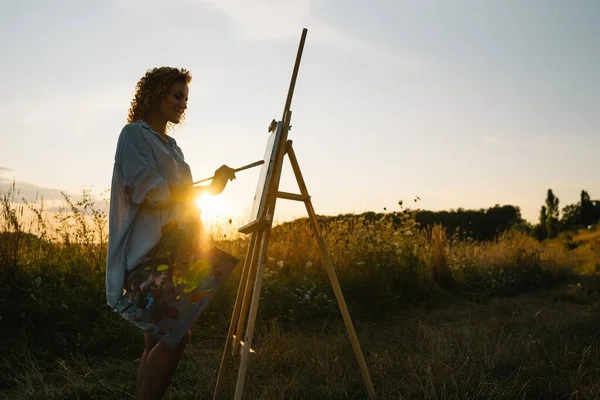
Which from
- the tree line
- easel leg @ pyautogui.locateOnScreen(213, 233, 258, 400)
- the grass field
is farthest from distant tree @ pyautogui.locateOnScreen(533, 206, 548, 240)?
easel leg @ pyautogui.locateOnScreen(213, 233, 258, 400)

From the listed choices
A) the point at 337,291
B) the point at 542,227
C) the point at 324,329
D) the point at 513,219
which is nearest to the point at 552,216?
the point at 542,227

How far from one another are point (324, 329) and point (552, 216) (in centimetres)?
1810

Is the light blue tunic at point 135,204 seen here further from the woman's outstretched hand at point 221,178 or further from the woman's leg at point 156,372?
the woman's leg at point 156,372

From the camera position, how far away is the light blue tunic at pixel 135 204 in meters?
2.47

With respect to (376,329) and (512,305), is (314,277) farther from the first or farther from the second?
(512,305)

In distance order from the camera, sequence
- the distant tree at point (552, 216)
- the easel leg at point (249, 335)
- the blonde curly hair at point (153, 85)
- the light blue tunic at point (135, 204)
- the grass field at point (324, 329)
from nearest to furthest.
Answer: the light blue tunic at point (135, 204), the easel leg at point (249, 335), the blonde curly hair at point (153, 85), the grass field at point (324, 329), the distant tree at point (552, 216)

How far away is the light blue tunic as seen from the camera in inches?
97.2

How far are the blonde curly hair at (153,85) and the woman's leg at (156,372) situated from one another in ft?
3.90

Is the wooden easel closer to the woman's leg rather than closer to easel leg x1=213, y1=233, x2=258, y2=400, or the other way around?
easel leg x1=213, y1=233, x2=258, y2=400

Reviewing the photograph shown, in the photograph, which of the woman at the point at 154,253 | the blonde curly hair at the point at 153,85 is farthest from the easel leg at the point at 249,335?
the blonde curly hair at the point at 153,85

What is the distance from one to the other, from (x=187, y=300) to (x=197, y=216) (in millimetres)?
417

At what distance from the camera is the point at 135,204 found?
2.53 meters

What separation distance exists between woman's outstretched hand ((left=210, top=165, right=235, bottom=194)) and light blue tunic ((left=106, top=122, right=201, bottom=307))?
208 mm

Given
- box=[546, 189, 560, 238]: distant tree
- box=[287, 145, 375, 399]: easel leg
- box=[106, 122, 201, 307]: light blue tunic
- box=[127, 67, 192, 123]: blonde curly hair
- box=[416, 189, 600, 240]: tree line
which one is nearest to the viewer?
box=[106, 122, 201, 307]: light blue tunic
